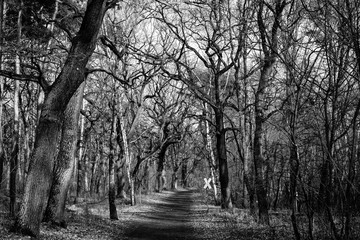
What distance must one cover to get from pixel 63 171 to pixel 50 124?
3126 millimetres

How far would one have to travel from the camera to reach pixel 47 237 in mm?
9859

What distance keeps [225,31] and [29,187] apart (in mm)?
11967

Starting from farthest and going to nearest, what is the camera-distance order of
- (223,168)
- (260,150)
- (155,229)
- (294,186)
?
(223,168)
(155,229)
(260,150)
(294,186)

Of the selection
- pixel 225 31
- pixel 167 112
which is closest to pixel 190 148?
pixel 167 112

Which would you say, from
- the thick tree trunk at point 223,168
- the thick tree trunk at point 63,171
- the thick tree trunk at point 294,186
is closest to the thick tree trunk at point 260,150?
the thick tree trunk at point 294,186

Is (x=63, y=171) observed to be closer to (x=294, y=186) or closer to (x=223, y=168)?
(x=294, y=186)

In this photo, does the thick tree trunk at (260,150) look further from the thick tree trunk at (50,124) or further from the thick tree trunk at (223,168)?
the thick tree trunk at (223,168)

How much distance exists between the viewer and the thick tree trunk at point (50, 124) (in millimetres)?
9125

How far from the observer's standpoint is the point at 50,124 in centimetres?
945

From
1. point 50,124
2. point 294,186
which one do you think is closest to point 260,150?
point 294,186

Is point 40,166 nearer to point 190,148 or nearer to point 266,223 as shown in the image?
point 266,223

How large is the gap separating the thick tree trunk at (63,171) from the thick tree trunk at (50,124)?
2631mm

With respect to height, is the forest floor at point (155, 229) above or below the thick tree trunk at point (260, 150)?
below

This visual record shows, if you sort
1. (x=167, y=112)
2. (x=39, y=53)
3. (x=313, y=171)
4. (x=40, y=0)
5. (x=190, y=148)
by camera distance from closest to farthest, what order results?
(x=313, y=171), (x=39, y=53), (x=40, y=0), (x=167, y=112), (x=190, y=148)
